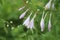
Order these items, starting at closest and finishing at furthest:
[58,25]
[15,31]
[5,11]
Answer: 1. [58,25]
2. [15,31]
3. [5,11]

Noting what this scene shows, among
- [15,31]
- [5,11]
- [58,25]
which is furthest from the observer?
[5,11]

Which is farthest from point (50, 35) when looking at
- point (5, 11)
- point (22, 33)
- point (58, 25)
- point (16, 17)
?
point (5, 11)

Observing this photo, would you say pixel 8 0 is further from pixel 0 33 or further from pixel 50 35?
pixel 50 35

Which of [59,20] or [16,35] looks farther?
[16,35]

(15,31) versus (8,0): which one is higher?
(8,0)

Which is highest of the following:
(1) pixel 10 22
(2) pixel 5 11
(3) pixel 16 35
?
(2) pixel 5 11

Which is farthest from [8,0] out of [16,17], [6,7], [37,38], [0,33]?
[37,38]
